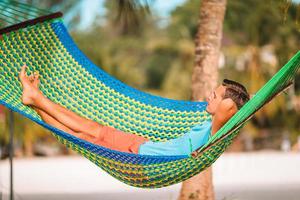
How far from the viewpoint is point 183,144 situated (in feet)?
14.5

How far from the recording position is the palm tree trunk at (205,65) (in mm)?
5867

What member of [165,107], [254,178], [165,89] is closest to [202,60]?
[165,107]

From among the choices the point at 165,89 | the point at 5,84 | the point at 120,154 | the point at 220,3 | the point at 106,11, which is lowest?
the point at 120,154

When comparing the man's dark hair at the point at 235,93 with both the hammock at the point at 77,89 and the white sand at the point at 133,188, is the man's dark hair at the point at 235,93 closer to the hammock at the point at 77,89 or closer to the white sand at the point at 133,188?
the hammock at the point at 77,89

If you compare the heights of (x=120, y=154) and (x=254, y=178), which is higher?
(x=254, y=178)

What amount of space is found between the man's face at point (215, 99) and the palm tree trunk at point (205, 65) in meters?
1.52

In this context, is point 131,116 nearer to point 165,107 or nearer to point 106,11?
point 165,107

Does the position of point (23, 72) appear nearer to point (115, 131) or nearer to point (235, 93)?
point (115, 131)

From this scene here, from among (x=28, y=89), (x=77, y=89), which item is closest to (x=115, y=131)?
(x=28, y=89)

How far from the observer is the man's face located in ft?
14.1

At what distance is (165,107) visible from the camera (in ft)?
16.3

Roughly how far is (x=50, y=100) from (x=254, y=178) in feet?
19.2

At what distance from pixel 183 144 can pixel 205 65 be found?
164 cm

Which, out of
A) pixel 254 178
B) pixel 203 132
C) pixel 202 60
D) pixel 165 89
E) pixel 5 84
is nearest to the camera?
pixel 203 132
